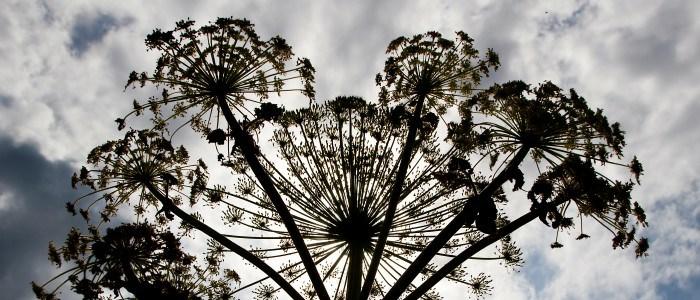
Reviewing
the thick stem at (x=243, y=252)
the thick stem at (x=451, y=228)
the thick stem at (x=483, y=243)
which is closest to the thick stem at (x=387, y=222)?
the thick stem at (x=451, y=228)

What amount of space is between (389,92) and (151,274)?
22.9 feet

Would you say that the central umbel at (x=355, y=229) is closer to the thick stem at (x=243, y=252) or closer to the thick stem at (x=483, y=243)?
the thick stem at (x=243, y=252)

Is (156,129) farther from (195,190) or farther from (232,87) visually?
(232,87)

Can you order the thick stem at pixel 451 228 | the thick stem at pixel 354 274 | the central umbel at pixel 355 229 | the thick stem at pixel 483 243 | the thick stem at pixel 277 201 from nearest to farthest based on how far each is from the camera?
the thick stem at pixel 451 228, the thick stem at pixel 483 243, the thick stem at pixel 277 201, the thick stem at pixel 354 274, the central umbel at pixel 355 229

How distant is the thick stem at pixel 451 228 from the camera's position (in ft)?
27.1

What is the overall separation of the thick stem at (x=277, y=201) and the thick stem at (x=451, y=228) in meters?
1.44

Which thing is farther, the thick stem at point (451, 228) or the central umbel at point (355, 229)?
the central umbel at point (355, 229)

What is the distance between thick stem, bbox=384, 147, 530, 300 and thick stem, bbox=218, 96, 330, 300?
1444 mm

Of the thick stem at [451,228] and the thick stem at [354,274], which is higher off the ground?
the thick stem at [354,274]

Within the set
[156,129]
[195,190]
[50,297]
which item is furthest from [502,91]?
[50,297]

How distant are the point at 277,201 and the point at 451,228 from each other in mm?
3220

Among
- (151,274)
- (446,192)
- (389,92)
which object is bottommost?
(446,192)

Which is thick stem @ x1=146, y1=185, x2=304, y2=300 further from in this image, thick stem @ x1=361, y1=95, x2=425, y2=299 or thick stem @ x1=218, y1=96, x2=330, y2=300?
→ thick stem @ x1=361, y1=95, x2=425, y2=299

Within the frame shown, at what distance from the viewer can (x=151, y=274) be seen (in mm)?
9977
